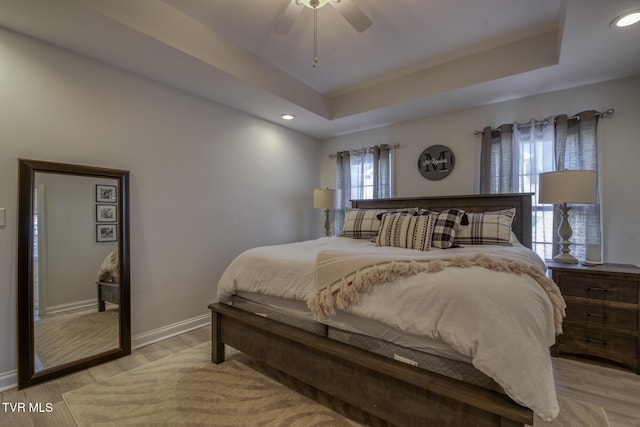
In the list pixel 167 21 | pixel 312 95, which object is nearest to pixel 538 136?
pixel 312 95

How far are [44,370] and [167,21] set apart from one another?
262 cm

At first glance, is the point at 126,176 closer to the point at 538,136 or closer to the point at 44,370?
the point at 44,370

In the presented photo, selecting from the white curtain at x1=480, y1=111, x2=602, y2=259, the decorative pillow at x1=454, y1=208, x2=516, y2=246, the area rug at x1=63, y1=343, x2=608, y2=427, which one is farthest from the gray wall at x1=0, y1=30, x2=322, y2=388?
the white curtain at x1=480, y1=111, x2=602, y2=259

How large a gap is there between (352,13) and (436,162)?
2184 millimetres

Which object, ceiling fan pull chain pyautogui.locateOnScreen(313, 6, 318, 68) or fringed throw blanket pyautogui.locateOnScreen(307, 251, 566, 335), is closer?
fringed throw blanket pyautogui.locateOnScreen(307, 251, 566, 335)

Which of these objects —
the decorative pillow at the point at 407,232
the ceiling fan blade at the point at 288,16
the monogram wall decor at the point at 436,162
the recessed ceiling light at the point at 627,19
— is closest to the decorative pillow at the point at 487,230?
the decorative pillow at the point at 407,232

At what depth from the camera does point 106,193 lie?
2.38 metres

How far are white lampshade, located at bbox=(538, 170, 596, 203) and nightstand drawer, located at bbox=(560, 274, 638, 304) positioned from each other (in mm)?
615

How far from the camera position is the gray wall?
6.51 ft

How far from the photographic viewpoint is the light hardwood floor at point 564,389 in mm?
1650

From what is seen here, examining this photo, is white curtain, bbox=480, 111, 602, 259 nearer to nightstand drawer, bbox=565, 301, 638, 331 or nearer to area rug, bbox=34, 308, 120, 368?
nightstand drawer, bbox=565, 301, 638, 331

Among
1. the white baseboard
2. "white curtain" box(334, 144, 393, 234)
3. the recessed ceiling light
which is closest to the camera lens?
the recessed ceiling light

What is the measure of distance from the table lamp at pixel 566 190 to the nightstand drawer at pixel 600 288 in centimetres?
24

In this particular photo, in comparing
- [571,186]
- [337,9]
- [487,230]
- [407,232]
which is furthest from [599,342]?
[337,9]
